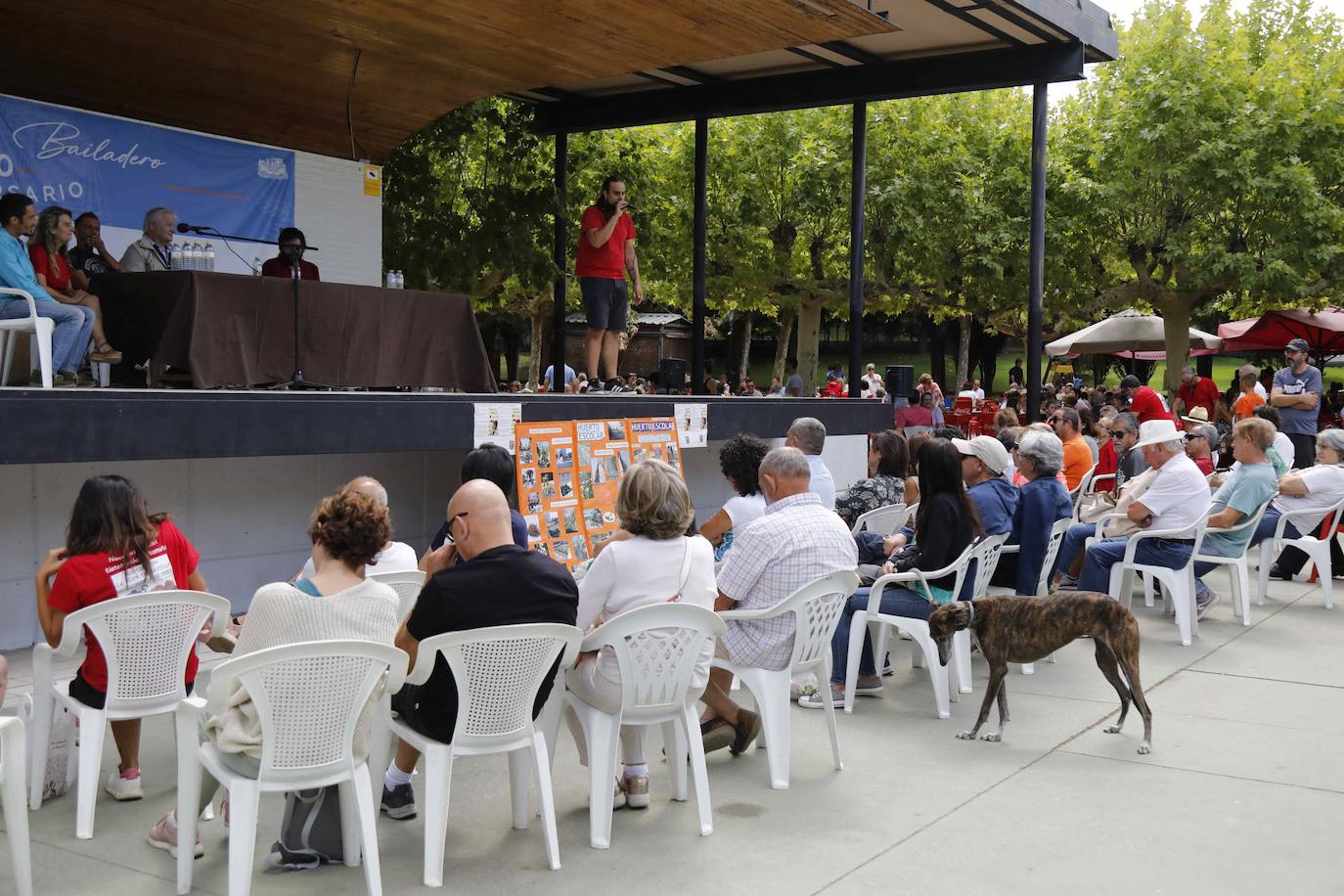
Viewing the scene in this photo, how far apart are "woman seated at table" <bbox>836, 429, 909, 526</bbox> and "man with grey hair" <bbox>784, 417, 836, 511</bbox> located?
114 mm

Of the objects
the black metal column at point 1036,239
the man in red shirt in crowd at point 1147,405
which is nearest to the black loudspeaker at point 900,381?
the black metal column at point 1036,239

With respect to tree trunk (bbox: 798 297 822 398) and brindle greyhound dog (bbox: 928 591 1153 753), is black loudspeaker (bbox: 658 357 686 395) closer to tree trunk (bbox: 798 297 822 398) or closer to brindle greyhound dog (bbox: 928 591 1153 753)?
brindle greyhound dog (bbox: 928 591 1153 753)

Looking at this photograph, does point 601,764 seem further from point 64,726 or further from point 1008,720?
point 1008,720

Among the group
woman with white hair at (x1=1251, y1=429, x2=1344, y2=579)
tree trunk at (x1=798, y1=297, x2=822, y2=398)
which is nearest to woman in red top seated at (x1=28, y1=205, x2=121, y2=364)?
woman with white hair at (x1=1251, y1=429, x2=1344, y2=579)

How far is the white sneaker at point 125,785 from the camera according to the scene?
4.10 metres

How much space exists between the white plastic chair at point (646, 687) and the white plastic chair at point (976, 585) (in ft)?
6.69

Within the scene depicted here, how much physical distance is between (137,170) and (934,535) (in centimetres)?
722

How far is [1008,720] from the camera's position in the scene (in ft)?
17.5

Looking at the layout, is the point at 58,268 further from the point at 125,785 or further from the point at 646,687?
the point at 646,687

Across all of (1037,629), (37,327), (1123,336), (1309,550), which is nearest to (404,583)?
(1037,629)

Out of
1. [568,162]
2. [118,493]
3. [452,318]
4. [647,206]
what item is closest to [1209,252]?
[647,206]

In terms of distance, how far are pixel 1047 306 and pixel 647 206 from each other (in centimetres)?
1004

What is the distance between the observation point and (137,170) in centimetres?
948

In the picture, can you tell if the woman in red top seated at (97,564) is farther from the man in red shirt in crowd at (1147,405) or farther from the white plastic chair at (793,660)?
the man in red shirt in crowd at (1147,405)
